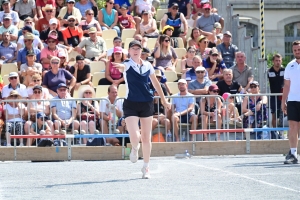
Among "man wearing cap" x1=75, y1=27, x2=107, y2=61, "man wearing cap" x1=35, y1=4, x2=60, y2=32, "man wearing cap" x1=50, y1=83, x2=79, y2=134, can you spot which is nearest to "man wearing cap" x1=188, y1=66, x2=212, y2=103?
"man wearing cap" x1=75, y1=27, x2=107, y2=61

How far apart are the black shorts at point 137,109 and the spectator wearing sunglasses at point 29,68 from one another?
24.9ft

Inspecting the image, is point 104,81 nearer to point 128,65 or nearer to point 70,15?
point 70,15

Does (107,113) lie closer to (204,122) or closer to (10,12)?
(204,122)

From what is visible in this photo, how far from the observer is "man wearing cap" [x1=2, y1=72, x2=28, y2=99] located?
20156mm

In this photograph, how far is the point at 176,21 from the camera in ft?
80.6

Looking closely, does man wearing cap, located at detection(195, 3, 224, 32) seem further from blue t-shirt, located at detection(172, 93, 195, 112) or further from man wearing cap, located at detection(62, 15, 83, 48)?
blue t-shirt, located at detection(172, 93, 195, 112)

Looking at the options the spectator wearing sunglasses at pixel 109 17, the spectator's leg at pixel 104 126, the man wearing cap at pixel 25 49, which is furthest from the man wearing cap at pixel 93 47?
the spectator's leg at pixel 104 126

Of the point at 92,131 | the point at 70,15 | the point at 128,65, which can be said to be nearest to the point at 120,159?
the point at 92,131

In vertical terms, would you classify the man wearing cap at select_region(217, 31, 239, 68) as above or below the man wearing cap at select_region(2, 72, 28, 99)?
above

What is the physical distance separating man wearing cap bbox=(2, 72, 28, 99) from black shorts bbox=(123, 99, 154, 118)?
6.81 metres

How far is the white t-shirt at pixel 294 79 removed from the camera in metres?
15.8

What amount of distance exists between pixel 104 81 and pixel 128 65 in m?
7.81

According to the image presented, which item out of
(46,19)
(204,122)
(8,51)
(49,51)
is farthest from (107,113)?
(46,19)

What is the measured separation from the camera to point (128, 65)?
1361 centimetres
